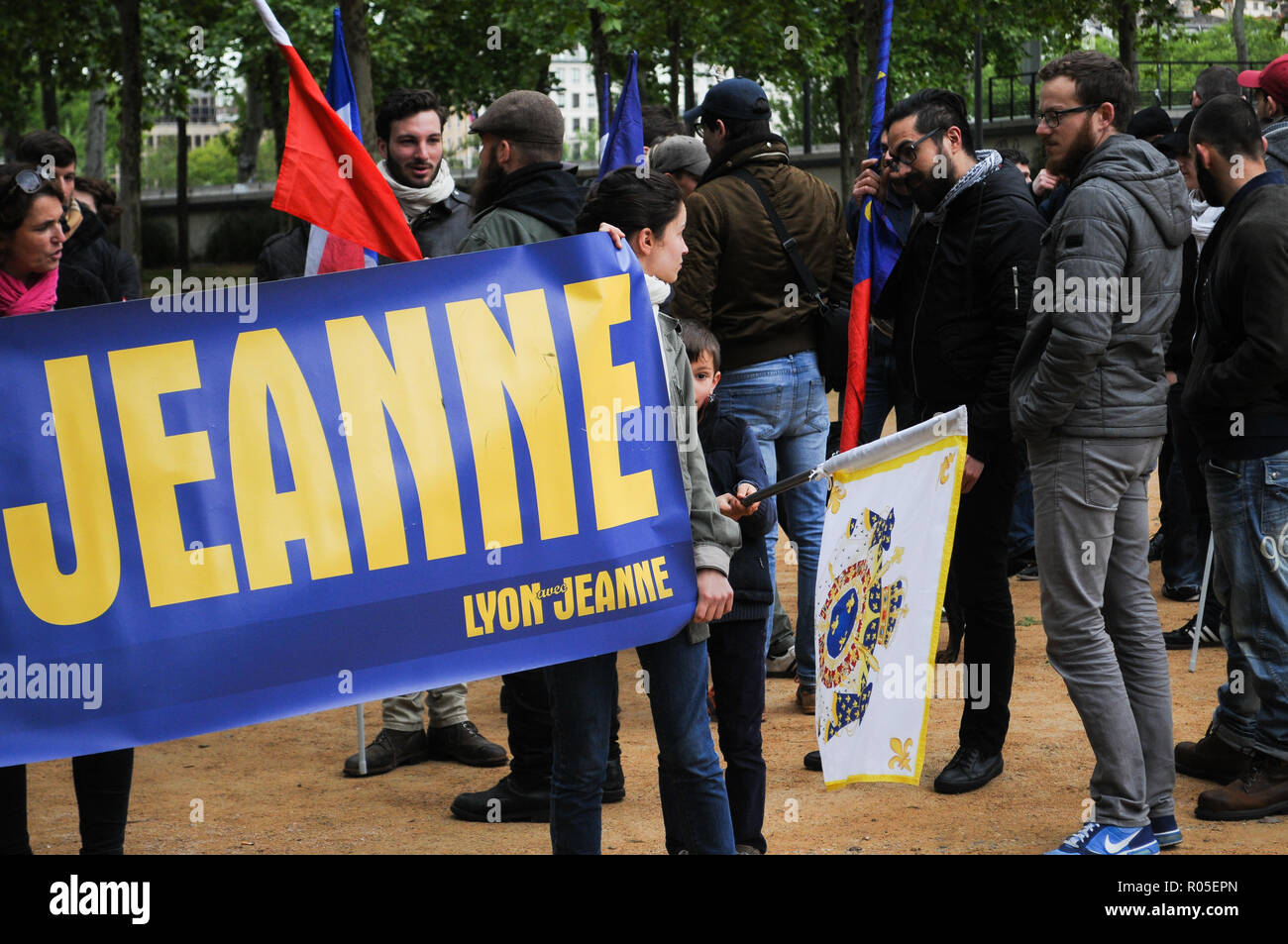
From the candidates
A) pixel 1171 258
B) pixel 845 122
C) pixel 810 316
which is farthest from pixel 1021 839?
pixel 845 122

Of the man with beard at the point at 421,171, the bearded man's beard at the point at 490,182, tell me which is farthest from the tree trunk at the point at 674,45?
the bearded man's beard at the point at 490,182

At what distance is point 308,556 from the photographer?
12.8 ft

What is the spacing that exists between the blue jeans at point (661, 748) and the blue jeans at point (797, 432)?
2.23 m

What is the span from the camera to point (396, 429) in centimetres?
396

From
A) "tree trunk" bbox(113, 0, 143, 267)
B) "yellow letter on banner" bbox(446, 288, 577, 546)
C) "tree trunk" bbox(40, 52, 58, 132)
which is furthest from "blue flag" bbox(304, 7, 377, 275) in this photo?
"tree trunk" bbox(40, 52, 58, 132)

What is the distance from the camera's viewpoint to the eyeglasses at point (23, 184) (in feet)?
13.7

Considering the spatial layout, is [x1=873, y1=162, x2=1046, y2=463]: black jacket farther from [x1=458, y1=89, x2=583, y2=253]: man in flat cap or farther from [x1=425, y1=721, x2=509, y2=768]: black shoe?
[x1=425, y1=721, x2=509, y2=768]: black shoe

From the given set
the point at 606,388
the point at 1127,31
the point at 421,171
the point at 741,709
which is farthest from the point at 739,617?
the point at 1127,31

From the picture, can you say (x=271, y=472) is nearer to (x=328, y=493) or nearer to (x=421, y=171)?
(x=328, y=493)

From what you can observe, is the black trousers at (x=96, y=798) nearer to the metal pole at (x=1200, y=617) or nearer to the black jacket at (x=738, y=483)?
the black jacket at (x=738, y=483)

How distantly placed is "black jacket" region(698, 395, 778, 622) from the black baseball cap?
2.09 metres

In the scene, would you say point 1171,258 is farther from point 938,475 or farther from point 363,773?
point 363,773

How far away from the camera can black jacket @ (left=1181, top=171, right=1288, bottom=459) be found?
15.4 feet

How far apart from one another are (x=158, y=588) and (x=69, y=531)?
0.26 meters
